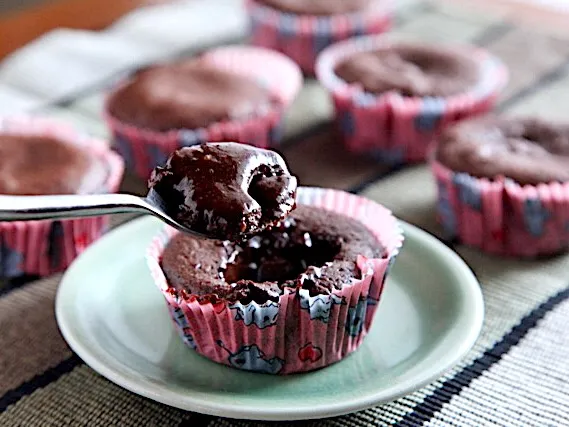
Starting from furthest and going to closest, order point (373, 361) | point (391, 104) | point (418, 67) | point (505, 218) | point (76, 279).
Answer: point (418, 67) < point (391, 104) < point (505, 218) < point (76, 279) < point (373, 361)

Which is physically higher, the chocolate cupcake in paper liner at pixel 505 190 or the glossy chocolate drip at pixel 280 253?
the glossy chocolate drip at pixel 280 253

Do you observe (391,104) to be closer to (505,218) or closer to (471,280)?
(505,218)

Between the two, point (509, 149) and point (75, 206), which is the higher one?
point (75, 206)

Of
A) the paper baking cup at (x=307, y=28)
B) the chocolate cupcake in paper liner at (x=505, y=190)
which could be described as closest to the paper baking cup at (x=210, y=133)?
the paper baking cup at (x=307, y=28)

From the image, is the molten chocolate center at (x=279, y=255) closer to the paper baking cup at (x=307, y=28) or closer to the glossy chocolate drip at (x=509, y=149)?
the glossy chocolate drip at (x=509, y=149)

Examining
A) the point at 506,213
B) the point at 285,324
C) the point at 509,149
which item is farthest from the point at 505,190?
the point at 285,324

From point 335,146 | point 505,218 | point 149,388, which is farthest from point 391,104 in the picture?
point 149,388

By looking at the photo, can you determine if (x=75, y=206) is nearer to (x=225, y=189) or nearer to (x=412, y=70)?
(x=225, y=189)
